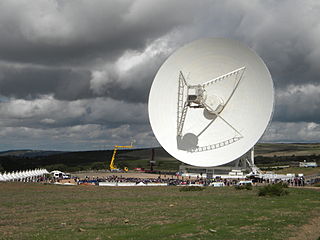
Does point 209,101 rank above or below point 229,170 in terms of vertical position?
above

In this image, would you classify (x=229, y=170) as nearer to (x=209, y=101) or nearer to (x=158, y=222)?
(x=209, y=101)

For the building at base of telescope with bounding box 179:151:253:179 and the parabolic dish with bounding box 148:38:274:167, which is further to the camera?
the building at base of telescope with bounding box 179:151:253:179

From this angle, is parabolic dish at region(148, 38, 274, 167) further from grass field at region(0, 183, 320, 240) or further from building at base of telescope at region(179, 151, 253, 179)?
grass field at region(0, 183, 320, 240)

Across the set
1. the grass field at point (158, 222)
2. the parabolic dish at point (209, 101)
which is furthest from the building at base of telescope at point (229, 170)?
the grass field at point (158, 222)

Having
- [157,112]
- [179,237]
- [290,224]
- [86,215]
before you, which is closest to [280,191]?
[290,224]

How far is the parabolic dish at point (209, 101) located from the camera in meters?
59.3

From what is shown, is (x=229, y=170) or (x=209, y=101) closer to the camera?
(x=209, y=101)

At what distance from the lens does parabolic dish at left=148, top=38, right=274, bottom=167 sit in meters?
59.3

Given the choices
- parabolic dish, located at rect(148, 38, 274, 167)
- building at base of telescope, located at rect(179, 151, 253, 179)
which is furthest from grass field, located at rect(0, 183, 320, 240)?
building at base of telescope, located at rect(179, 151, 253, 179)

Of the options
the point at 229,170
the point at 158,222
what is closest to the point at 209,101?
the point at 229,170

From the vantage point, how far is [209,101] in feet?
204

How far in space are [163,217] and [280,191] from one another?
17.1 metres

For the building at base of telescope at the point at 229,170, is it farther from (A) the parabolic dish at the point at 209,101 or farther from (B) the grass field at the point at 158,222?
(B) the grass field at the point at 158,222

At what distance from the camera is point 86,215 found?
2464cm
